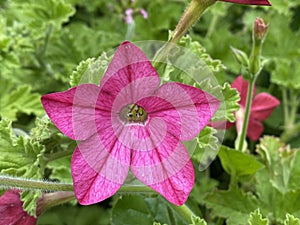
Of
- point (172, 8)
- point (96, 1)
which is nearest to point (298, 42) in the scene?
point (172, 8)

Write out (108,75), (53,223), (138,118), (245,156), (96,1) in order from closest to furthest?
(108,75) < (138,118) < (245,156) < (53,223) < (96,1)

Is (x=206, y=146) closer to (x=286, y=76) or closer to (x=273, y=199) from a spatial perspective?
(x=273, y=199)

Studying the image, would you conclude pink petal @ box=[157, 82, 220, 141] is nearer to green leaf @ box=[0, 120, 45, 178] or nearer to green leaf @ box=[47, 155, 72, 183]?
green leaf @ box=[0, 120, 45, 178]

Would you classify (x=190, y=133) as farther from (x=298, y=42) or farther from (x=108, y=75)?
(x=298, y=42)

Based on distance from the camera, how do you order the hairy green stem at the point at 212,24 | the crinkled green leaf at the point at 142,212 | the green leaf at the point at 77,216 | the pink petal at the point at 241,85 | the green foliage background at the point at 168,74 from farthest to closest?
1. the hairy green stem at the point at 212,24
2. the green leaf at the point at 77,216
3. the pink petal at the point at 241,85
4. the crinkled green leaf at the point at 142,212
5. the green foliage background at the point at 168,74

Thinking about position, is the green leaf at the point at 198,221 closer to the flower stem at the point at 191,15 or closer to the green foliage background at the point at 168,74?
the green foliage background at the point at 168,74

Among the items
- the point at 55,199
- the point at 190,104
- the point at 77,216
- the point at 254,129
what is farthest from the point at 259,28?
the point at 77,216

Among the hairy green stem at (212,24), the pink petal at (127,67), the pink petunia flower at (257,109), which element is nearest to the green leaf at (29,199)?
the pink petal at (127,67)

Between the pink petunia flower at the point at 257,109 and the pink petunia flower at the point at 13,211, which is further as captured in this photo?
the pink petunia flower at the point at 257,109
